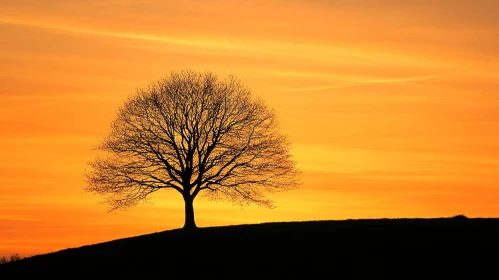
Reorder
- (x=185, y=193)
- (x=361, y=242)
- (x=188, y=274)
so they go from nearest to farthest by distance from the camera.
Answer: (x=188, y=274) < (x=361, y=242) < (x=185, y=193)

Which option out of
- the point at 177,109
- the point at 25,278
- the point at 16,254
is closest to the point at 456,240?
the point at 177,109

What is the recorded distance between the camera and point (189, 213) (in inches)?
2938

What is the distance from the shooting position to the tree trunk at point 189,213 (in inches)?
2922

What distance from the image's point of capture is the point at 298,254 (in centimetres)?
6212

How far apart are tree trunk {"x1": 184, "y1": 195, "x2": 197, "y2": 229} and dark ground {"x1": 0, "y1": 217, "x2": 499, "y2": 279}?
3.58 ft

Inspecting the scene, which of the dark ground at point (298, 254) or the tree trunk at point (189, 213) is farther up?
the tree trunk at point (189, 213)

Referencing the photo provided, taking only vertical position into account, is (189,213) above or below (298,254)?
above

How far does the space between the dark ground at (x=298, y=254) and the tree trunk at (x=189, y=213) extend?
1092 millimetres

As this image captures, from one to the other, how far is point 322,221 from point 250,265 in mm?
17459

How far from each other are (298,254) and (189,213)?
15.1 meters

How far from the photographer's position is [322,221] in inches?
3012

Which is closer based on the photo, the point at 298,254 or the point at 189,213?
the point at 298,254

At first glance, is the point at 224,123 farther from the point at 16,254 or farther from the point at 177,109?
the point at 16,254

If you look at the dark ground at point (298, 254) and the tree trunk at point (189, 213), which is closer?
the dark ground at point (298, 254)
